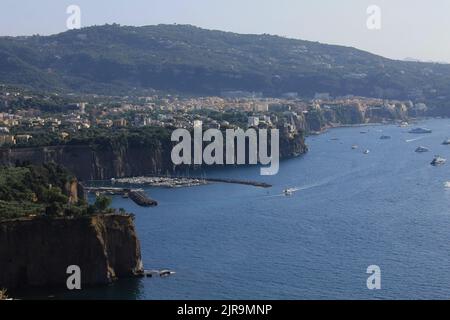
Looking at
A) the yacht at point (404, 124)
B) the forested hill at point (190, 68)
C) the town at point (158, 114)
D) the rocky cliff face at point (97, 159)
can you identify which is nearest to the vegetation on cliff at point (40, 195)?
the rocky cliff face at point (97, 159)

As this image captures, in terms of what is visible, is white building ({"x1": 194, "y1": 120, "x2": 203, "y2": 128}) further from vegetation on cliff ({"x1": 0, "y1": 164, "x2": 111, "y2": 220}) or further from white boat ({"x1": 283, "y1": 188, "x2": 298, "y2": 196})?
vegetation on cliff ({"x1": 0, "y1": 164, "x2": 111, "y2": 220})

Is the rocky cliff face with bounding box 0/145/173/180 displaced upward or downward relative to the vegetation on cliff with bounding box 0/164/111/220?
downward

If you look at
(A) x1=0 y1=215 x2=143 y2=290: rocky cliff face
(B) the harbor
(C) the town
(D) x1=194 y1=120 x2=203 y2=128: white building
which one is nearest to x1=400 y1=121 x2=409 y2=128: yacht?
(C) the town

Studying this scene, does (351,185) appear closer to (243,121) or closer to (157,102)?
(243,121)

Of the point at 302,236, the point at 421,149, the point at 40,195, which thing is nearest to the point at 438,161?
the point at 421,149
